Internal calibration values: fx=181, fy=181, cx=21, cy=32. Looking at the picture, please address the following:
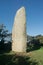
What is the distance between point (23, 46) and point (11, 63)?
5.55 m

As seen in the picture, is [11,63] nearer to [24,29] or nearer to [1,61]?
[1,61]

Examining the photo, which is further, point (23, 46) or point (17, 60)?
point (23, 46)

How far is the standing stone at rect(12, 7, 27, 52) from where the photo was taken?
19.1 m

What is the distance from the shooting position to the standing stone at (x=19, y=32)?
19.1 metres

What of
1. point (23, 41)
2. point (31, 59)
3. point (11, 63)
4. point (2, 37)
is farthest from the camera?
point (2, 37)

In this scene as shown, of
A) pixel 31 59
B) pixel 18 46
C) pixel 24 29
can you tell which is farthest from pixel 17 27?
pixel 31 59

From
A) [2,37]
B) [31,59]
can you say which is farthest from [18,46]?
[2,37]

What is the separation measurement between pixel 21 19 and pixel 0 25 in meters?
6.83

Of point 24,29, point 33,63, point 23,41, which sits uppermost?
point 24,29

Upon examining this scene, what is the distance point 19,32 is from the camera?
63.3 feet

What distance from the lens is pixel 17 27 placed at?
19.5 metres

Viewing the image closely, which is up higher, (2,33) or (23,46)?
(2,33)

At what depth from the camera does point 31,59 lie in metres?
15.0

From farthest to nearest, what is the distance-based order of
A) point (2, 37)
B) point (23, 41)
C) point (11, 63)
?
1. point (2, 37)
2. point (23, 41)
3. point (11, 63)
